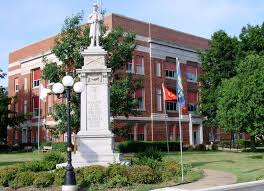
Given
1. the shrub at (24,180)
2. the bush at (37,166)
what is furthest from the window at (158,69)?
the shrub at (24,180)

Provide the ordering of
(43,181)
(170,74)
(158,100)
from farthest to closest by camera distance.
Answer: (170,74) → (158,100) → (43,181)

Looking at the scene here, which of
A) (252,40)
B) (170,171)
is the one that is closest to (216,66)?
(252,40)

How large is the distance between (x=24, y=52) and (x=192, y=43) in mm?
23867

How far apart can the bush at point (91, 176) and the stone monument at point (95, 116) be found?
356cm

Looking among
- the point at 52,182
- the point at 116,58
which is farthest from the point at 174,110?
the point at 52,182

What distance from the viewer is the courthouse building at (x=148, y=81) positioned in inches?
1940

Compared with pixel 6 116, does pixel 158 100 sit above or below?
above

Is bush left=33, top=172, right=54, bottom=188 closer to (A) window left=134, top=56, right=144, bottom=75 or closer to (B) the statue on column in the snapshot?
(B) the statue on column

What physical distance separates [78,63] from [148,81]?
1726 cm

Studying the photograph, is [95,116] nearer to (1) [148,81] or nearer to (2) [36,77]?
(1) [148,81]

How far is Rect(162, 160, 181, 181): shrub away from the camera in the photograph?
17234mm

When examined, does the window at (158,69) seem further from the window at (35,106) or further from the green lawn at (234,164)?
the green lawn at (234,164)

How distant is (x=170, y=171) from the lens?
1788cm

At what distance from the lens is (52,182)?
615 inches
